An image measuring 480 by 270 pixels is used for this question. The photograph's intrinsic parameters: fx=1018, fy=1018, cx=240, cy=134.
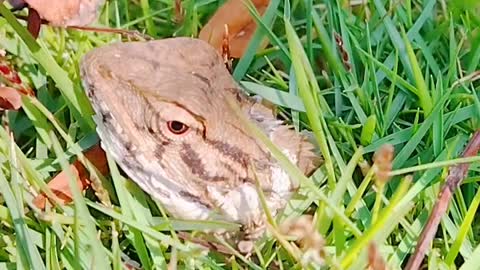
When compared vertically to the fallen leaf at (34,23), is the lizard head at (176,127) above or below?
below

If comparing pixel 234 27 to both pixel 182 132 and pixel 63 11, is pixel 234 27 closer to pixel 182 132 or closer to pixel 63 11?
pixel 63 11

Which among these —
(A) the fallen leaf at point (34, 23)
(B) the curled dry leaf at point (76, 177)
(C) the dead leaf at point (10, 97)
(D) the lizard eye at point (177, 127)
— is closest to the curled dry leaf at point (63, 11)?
(A) the fallen leaf at point (34, 23)

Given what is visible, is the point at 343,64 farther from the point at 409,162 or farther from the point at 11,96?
the point at 11,96

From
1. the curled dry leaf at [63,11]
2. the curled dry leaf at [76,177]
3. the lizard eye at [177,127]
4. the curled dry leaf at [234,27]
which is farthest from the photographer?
the curled dry leaf at [234,27]

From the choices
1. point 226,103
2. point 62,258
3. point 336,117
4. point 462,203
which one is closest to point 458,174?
point 462,203

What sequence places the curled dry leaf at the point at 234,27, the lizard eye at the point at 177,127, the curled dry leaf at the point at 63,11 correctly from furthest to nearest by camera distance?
the curled dry leaf at the point at 234,27
the curled dry leaf at the point at 63,11
the lizard eye at the point at 177,127

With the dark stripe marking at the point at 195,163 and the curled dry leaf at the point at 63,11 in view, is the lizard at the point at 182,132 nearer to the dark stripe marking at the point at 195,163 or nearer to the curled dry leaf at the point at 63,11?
the dark stripe marking at the point at 195,163
